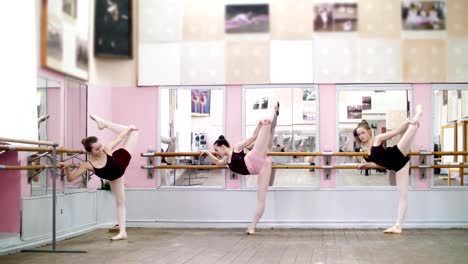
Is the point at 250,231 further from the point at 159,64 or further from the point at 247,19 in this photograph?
the point at 247,19

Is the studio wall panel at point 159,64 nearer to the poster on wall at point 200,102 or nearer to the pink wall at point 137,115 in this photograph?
the pink wall at point 137,115

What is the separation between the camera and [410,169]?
336 inches

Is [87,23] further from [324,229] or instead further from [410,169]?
[410,169]

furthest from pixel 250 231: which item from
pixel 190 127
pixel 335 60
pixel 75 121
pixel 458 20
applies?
pixel 458 20

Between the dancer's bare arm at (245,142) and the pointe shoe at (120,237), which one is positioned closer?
the pointe shoe at (120,237)

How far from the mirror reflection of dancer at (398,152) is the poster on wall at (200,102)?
2.09m

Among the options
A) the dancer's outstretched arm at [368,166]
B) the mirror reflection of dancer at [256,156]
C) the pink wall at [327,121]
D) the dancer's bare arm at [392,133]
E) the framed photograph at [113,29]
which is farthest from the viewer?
the pink wall at [327,121]

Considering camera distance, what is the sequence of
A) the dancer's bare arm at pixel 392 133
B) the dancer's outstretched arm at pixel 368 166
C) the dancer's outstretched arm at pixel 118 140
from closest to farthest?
1. the dancer's outstretched arm at pixel 118 140
2. the dancer's bare arm at pixel 392 133
3. the dancer's outstretched arm at pixel 368 166

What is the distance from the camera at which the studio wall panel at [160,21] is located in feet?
29.1

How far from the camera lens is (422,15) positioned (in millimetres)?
8625

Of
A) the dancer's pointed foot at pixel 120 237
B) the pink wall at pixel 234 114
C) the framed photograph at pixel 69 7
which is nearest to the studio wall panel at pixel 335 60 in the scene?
the pink wall at pixel 234 114

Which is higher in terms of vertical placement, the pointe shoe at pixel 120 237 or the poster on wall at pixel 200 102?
the poster on wall at pixel 200 102

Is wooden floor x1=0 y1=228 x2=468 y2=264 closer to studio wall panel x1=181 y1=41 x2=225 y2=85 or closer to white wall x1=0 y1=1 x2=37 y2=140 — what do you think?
white wall x1=0 y1=1 x2=37 y2=140

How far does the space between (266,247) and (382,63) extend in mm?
3405
